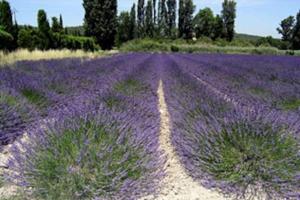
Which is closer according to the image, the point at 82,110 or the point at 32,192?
the point at 32,192

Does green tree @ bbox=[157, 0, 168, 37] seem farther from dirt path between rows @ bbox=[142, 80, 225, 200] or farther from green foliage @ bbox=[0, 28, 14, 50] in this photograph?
dirt path between rows @ bbox=[142, 80, 225, 200]

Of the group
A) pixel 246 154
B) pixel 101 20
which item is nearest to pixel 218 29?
pixel 101 20

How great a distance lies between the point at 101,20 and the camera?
39.2m

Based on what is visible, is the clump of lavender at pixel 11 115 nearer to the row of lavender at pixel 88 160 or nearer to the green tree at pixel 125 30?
the row of lavender at pixel 88 160

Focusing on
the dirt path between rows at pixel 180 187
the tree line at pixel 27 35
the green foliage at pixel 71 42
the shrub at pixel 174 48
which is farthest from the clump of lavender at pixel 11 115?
the shrub at pixel 174 48

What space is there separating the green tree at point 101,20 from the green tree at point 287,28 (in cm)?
3458

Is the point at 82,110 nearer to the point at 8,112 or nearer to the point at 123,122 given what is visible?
the point at 123,122

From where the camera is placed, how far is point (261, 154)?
2.52 m

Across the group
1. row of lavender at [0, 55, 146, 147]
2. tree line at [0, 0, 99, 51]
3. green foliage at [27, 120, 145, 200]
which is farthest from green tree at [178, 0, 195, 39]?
green foliage at [27, 120, 145, 200]

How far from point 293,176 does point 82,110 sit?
5.32 feet

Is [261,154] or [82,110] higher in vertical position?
[82,110]

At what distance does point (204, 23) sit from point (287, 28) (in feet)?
51.5

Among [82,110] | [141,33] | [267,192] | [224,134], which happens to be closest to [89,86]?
[82,110]

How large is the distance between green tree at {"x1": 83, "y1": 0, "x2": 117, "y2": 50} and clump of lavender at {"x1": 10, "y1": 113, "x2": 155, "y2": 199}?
3777 centimetres
